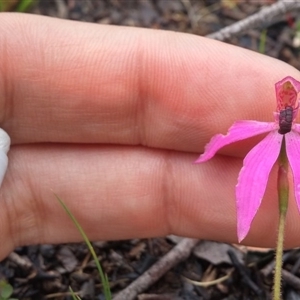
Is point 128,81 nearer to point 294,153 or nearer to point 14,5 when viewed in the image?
point 294,153

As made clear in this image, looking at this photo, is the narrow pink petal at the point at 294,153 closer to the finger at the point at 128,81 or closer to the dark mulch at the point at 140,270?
the finger at the point at 128,81

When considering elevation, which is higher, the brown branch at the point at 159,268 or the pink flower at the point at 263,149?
the pink flower at the point at 263,149

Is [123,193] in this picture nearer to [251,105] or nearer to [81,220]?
[81,220]

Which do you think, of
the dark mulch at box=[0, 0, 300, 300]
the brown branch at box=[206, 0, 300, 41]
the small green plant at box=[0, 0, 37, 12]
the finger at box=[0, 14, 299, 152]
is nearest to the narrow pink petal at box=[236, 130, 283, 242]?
the finger at box=[0, 14, 299, 152]

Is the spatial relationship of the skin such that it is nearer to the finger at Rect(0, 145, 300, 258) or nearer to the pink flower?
the finger at Rect(0, 145, 300, 258)

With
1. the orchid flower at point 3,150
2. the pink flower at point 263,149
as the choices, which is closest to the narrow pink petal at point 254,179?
the pink flower at point 263,149

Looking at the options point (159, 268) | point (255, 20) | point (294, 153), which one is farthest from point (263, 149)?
point (255, 20)

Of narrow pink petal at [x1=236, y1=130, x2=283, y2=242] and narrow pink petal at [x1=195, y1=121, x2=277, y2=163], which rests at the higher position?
narrow pink petal at [x1=195, y1=121, x2=277, y2=163]
